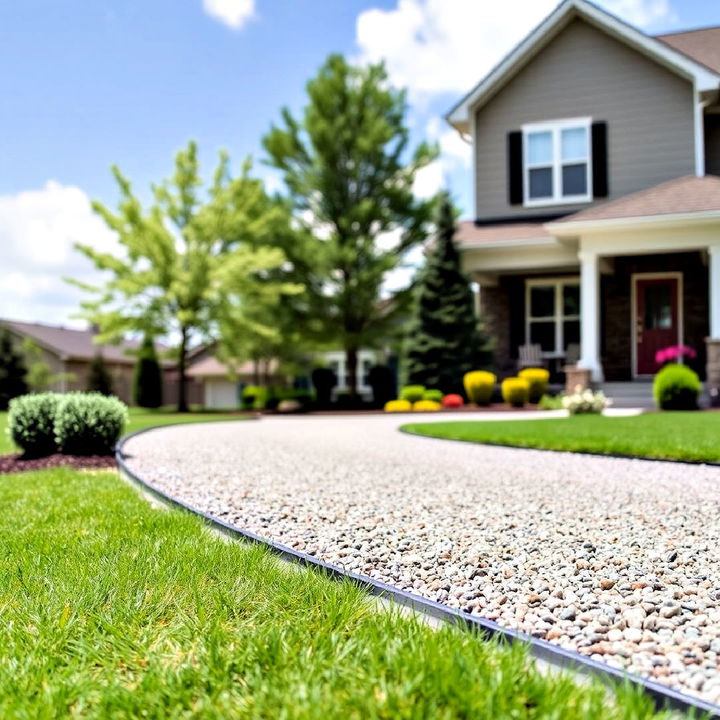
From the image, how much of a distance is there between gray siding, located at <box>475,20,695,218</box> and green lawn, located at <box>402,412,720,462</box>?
6.53m

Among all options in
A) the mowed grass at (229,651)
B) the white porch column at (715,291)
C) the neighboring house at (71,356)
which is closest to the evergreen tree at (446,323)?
the white porch column at (715,291)

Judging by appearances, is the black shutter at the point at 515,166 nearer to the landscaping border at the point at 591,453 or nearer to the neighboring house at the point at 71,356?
the landscaping border at the point at 591,453

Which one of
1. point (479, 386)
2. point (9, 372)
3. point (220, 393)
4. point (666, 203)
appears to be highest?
point (666, 203)

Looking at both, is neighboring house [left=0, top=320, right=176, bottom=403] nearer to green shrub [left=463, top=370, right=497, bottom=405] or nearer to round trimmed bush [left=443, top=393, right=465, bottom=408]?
round trimmed bush [left=443, top=393, right=465, bottom=408]

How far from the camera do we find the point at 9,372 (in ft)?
90.8

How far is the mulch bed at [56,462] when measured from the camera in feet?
23.6

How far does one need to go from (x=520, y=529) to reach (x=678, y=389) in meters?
8.27

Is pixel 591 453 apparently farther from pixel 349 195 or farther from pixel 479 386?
pixel 349 195

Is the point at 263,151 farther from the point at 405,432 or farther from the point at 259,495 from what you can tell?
the point at 259,495

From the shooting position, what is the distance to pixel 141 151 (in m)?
16.9

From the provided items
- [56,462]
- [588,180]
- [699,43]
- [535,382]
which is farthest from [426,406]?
[699,43]

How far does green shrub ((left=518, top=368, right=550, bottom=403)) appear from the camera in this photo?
13594 millimetres

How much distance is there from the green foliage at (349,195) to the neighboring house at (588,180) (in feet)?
10.5

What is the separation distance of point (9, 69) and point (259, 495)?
9.46 meters
